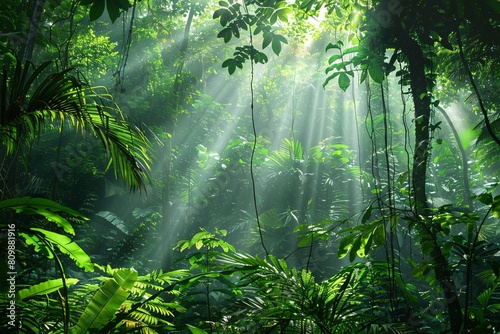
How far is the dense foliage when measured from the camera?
201 cm

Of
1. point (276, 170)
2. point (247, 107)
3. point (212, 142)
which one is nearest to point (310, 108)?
point (247, 107)

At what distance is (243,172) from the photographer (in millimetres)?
10430

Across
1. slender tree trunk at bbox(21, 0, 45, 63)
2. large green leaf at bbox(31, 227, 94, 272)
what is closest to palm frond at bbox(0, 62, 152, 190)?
large green leaf at bbox(31, 227, 94, 272)

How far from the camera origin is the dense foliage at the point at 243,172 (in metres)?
2.01

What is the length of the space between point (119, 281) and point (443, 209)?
5.62ft

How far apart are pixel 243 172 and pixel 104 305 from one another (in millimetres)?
8732

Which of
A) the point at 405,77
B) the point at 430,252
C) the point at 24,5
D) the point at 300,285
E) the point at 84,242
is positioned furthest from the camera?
the point at 84,242

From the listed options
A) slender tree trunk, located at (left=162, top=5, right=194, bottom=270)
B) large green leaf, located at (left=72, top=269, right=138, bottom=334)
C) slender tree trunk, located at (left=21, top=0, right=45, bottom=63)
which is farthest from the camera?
slender tree trunk, located at (left=162, top=5, right=194, bottom=270)

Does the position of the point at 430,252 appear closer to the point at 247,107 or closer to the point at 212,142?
the point at 212,142

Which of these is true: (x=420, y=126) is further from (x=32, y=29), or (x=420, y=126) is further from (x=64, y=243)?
(x=32, y=29)

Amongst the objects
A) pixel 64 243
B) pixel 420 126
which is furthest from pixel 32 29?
pixel 420 126

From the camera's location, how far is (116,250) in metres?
9.36

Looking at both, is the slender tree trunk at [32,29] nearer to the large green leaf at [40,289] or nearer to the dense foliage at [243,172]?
the dense foliage at [243,172]

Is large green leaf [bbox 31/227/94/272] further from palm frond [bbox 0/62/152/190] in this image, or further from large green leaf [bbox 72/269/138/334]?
palm frond [bbox 0/62/152/190]
